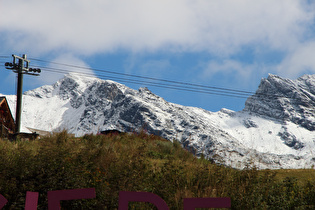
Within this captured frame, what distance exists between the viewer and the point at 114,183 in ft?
26.5

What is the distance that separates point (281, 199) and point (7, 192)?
639 cm

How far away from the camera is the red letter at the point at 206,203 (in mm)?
6375

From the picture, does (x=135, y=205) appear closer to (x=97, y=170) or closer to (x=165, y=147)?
(x=97, y=170)

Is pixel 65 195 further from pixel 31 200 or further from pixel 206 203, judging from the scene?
pixel 206 203

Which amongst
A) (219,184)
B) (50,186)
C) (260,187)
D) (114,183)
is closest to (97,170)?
(114,183)

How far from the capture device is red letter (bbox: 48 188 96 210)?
6.67 m

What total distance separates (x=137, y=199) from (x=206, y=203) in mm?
1388

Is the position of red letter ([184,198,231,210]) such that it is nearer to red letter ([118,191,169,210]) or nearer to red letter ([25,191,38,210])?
red letter ([118,191,169,210])

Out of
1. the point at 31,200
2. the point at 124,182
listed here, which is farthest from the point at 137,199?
the point at 31,200

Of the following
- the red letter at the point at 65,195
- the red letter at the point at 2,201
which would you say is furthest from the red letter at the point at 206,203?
the red letter at the point at 2,201

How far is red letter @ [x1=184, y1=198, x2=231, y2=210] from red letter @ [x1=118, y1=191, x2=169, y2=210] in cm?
48

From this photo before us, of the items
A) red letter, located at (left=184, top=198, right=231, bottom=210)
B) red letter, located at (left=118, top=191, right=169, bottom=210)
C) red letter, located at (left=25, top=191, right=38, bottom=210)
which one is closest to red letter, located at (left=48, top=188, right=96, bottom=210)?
red letter, located at (left=25, top=191, right=38, bottom=210)

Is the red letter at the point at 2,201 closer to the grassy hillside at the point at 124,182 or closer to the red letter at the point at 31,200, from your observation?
the grassy hillside at the point at 124,182

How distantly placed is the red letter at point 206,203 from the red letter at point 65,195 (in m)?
1.97
